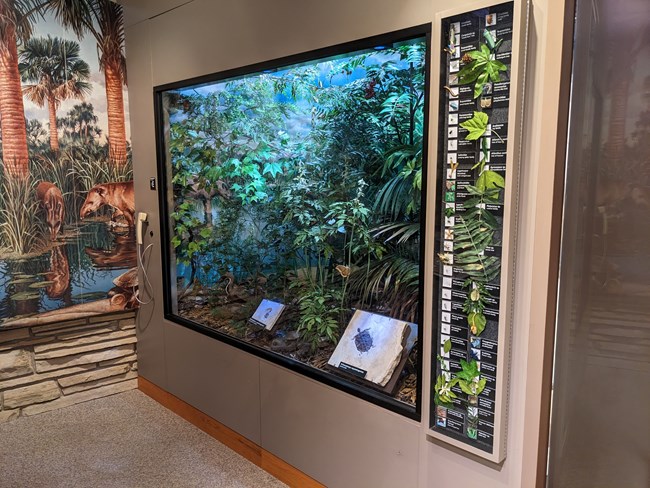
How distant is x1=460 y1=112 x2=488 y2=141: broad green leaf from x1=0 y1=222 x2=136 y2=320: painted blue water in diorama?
2.43 meters

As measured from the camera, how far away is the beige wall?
1447 millimetres

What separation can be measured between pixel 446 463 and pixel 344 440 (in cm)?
49

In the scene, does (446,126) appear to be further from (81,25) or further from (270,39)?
(81,25)

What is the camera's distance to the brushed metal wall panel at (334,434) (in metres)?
1.87

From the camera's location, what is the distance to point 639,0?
4.42ft

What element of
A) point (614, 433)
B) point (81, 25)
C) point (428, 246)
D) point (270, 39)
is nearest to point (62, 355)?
point (81, 25)

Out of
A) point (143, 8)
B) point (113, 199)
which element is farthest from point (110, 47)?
point (113, 199)

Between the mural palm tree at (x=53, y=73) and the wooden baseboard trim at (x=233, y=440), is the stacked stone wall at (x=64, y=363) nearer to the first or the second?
the wooden baseboard trim at (x=233, y=440)

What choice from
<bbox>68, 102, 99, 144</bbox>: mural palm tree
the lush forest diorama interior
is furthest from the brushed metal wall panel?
<bbox>68, 102, 99, 144</bbox>: mural palm tree

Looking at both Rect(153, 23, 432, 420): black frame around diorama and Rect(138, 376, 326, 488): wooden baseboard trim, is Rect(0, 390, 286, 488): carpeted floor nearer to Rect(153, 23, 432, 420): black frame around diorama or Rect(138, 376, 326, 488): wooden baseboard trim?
Rect(138, 376, 326, 488): wooden baseboard trim

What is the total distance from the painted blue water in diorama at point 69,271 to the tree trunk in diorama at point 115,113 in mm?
→ 458

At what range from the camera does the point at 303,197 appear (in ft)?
7.68

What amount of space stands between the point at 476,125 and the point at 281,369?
4.67ft

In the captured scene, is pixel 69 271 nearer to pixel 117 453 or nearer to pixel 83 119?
pixel 83 119
